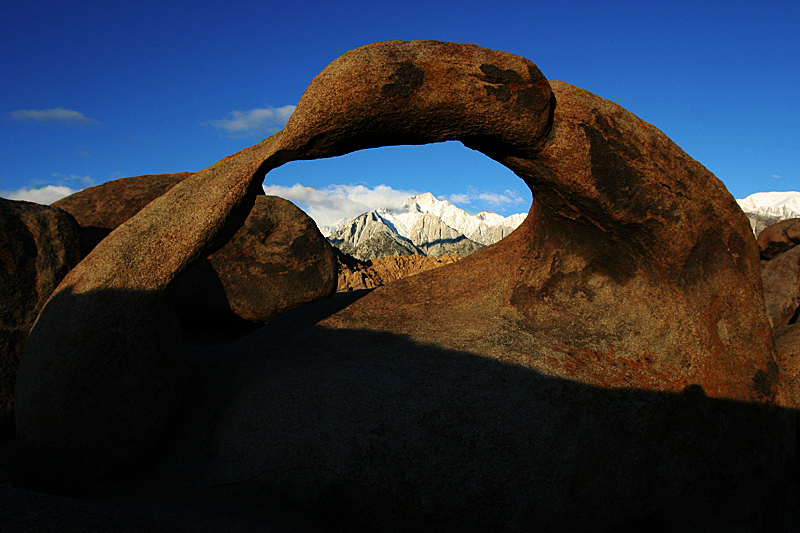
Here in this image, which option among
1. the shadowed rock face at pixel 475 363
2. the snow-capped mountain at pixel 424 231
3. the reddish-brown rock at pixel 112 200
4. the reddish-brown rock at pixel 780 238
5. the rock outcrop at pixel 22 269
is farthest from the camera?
the snow-capped mountain at pixel 424 231

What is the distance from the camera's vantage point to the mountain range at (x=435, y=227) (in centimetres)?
7762

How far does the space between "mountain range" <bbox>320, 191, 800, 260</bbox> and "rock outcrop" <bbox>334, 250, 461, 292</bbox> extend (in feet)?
127

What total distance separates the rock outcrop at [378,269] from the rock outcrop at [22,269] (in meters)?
15.2

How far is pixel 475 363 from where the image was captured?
3.27 meters

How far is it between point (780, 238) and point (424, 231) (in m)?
112

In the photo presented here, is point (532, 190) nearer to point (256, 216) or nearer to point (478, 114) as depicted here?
point (478, 114)

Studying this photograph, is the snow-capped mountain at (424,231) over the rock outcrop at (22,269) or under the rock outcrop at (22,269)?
over

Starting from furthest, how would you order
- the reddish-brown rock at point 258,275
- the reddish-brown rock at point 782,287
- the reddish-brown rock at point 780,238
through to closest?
the reddish-brown rock at point 780,238 → the reddish-brown rock at point 782,287 → the reddish-brown rock at point 258,275

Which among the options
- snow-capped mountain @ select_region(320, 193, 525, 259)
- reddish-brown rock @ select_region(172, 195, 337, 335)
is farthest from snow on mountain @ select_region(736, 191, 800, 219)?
reddish-brown rock @ select_region(172, 195, 337, 335)

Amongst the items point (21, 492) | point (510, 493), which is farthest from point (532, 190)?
point (21, 492)

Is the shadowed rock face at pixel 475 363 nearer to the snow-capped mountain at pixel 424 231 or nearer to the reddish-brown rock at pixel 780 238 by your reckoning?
the reddish-brown rock at pixel 780 238

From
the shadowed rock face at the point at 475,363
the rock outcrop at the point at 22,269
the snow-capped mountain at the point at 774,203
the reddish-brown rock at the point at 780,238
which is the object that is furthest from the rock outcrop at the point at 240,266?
the snow-capped mountain at the point at 774,203

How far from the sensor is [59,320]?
8.58 feet

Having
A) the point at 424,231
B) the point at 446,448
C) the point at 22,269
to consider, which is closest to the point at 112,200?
the point at 22,269
